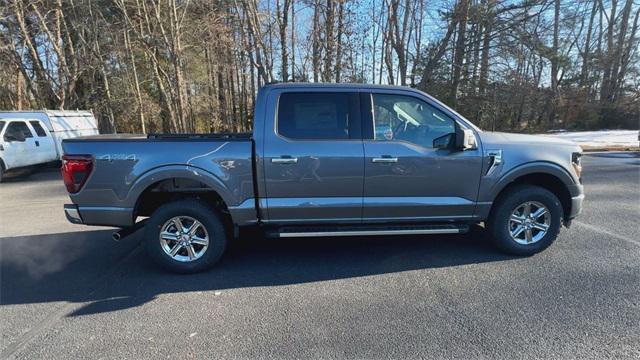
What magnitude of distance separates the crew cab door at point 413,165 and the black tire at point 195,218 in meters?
1.65

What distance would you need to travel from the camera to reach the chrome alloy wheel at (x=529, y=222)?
4.30m

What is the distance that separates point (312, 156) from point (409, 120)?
3.91ft

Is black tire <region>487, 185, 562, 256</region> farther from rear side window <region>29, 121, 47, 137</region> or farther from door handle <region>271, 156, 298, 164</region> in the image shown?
rear side window <region>29, 121, 47, 137</region>

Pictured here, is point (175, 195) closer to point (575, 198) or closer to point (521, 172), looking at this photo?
point (521, 172)

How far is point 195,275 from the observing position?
4.02 metres

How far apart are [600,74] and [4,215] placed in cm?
3645

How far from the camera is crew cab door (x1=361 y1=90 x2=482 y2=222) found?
399 cm

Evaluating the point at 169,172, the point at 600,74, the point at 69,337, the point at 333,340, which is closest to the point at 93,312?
the point at 69,337

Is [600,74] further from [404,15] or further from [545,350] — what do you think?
[545,350]

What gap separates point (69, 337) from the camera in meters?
2.92

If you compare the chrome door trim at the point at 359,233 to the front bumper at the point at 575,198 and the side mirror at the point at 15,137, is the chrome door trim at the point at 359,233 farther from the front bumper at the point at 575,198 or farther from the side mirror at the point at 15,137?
the side mirror at the point at 15,137

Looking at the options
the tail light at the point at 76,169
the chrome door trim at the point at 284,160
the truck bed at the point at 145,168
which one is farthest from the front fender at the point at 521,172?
the tail light at the point at 76,169

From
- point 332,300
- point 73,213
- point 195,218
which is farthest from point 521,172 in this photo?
point 73,213

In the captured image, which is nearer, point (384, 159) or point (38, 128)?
point (384, 159)
